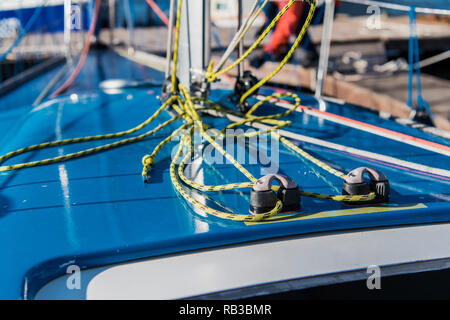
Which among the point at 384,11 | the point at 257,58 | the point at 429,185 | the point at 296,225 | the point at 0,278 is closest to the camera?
the point at 0,278

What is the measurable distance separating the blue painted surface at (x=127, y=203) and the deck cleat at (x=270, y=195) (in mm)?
46

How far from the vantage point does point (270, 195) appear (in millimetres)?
1075

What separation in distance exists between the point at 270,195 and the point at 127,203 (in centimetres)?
37

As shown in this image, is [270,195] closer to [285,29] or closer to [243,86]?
[243,86]

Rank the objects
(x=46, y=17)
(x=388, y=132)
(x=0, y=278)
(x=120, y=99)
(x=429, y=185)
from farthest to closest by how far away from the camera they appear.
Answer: (x=46, y=17) < (x=120, y=99) < (x=388, y=132) < (x=429, y=185) < (x=0, y=278)

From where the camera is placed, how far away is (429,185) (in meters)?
1.31

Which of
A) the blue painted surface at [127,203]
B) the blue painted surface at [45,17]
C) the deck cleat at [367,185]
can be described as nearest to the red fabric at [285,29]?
the blue painted surface at [45,17]

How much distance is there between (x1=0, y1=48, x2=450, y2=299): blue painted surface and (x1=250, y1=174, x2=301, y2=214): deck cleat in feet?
0.15

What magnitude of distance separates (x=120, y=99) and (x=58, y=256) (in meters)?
1.23

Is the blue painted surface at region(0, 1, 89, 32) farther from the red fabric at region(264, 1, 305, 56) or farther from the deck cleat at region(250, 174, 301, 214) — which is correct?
the deck cleat at region(250, 174, 301, 214)

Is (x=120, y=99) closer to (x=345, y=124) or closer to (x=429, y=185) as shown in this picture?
(x=345, y=124)

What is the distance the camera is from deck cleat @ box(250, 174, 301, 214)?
1.07m

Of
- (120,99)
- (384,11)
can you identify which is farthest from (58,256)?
(384,11)

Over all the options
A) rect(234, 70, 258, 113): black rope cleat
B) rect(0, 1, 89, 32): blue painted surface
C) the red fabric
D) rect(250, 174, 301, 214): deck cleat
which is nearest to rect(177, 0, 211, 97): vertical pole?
rect(234, 70, 258, 113): black rope cleat
